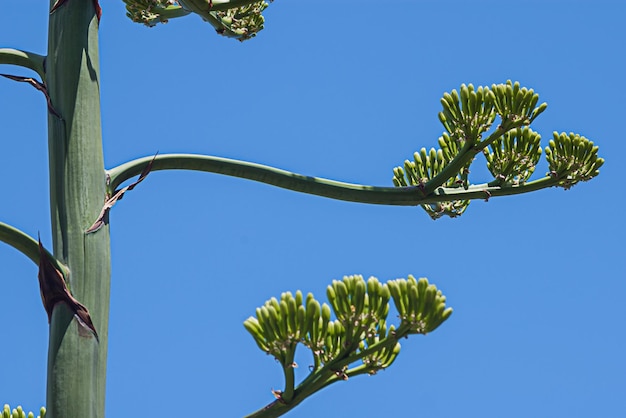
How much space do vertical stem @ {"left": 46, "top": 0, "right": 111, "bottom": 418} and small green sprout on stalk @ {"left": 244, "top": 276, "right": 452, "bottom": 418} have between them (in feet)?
1.89

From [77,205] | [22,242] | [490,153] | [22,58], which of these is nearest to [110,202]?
[77,205]

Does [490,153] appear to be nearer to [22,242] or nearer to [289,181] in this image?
[289,181]

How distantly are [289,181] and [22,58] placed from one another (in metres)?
1.23

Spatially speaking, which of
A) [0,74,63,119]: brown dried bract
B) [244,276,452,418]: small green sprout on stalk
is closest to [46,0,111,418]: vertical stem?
[0,74,63,119]: brown dried bract

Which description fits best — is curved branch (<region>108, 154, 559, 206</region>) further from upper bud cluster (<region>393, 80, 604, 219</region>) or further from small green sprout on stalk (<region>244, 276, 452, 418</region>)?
small green sprout on stalk (<region>244, 276, 452, 418</region>)

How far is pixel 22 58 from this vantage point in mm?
3922

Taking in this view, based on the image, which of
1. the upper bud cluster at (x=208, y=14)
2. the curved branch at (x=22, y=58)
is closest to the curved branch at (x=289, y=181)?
the curved branch at (x=22, y=58)

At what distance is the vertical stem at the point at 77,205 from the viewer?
3.38 m

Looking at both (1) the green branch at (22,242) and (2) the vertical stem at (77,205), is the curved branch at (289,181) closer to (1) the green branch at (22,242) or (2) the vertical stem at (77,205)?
(2) the vertical stem at (77,205)

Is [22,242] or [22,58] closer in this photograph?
[22,242]

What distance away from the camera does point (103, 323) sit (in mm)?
3514

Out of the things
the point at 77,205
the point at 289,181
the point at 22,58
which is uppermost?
the point at 22,58

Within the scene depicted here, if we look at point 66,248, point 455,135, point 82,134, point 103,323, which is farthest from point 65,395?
point 455,135

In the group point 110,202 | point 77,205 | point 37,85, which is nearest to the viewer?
point 77,205
